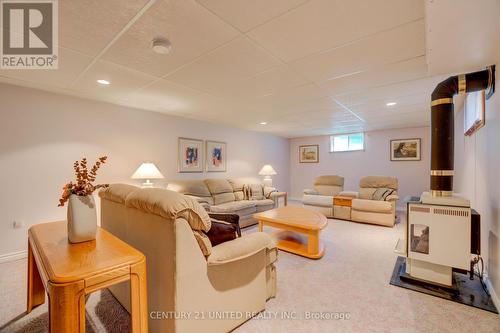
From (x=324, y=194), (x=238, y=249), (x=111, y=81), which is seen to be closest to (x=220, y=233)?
(x=238, y=249)

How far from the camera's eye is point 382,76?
245 centimetres

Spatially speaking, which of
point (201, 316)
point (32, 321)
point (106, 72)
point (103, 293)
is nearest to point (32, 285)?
point (32, 321)

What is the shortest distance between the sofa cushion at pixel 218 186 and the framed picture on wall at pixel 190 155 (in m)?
0.46

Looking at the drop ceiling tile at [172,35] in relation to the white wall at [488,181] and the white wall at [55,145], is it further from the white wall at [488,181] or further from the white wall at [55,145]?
the white wall at [488,181]

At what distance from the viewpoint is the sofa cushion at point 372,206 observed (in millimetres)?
4258

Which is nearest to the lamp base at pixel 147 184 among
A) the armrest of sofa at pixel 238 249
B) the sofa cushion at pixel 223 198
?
the sofa cushion at pixel 223 198

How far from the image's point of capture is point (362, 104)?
3576 millimetres

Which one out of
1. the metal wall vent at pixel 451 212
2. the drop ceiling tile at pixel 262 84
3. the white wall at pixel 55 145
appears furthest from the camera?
the white wall at pixel 55 145

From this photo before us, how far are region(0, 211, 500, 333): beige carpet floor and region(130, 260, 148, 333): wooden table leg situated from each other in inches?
27.9

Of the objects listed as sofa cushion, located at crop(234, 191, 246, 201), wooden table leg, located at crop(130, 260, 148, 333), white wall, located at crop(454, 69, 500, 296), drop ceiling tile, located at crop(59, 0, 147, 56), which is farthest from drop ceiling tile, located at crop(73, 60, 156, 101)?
white wall, located at crop(454, 69, 500, 296)

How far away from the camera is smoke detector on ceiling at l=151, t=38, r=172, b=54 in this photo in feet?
5.76

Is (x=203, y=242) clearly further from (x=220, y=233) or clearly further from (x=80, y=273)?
(x=80, y=273)

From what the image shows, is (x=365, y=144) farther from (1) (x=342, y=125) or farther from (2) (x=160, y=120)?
(2) (x=160, y=120)

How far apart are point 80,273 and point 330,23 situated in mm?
2097
